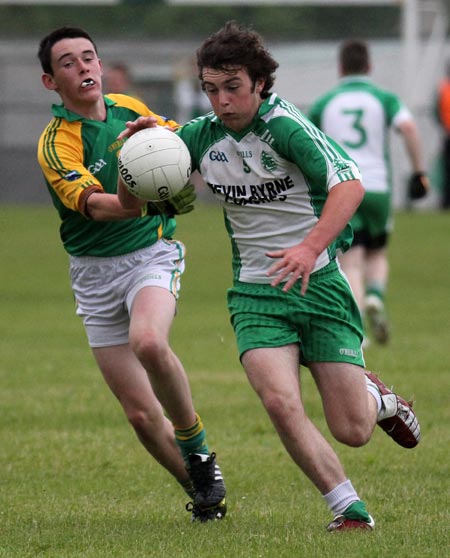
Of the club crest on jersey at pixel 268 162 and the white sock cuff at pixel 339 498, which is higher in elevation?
the club crest on jersey at pixel 268 162

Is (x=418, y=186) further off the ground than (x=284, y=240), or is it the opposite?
(x=284, y=240)

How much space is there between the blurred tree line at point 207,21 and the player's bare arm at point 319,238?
29.1 m

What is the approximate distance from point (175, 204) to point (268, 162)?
1.86 feet

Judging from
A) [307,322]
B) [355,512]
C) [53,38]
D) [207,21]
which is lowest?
[207,21]

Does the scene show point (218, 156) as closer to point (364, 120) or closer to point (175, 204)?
point (175, 204)

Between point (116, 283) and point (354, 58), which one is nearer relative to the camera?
point (116, 283)

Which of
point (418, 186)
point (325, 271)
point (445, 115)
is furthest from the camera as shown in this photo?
point (445, 115)

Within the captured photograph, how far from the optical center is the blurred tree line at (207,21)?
34.3 m

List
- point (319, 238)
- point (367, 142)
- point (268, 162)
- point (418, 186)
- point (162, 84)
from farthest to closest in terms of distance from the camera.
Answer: point (162, 84) < point (367, 142) < point (418, 186) < point (268, 162) < point (319, 238)

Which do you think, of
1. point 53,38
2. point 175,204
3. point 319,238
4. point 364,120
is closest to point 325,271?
point 319,238

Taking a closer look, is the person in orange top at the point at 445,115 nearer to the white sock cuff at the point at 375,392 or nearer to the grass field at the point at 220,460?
the grass field at the point at 220,460

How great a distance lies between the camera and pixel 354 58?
11.7 metres

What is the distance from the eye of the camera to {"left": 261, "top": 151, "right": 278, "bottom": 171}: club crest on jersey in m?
5.56

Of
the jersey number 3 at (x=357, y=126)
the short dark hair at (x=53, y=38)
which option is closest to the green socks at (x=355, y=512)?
the short dark hair at (x=53, y=38)
